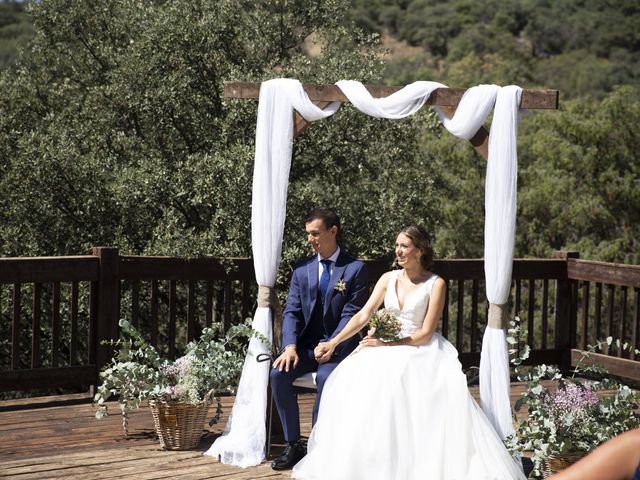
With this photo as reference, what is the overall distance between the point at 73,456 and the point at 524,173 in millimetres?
11420

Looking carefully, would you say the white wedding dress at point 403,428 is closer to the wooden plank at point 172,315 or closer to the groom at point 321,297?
the groom at point 321,297

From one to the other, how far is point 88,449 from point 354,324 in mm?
1580

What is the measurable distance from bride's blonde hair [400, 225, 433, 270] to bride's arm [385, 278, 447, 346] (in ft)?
0.37

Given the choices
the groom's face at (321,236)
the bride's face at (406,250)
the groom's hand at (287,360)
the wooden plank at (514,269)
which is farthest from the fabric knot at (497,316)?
the wooden plank at (514,269)

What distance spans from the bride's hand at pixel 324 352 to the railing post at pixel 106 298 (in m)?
1.94

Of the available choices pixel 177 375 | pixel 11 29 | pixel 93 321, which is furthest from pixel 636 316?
pixel 11 29

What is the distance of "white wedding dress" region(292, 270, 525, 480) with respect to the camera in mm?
4629

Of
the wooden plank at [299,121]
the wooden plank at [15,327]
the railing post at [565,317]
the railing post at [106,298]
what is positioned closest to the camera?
the wooden plank at [299,121]

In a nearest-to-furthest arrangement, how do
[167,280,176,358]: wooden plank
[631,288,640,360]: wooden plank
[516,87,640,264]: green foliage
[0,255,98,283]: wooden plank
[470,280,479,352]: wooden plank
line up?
1. [0,255,98,283]: wooden plank
2. [167,280,176,358]: wooden plank
3. [470,280,479,352]: wooden plank
4. [631,288,640,360]: wooden plank
5. [516,87,640,264]: green foliage

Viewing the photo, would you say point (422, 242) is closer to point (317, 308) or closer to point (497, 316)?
point (497, 316)

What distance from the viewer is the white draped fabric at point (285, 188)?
5152 millimetres

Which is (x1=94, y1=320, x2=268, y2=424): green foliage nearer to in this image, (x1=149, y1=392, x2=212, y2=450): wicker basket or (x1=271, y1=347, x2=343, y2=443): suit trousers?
(x1=149, y1=392, x2=212, y2=450): wicker basket

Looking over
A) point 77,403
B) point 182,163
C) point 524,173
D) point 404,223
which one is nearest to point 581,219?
point 524,173

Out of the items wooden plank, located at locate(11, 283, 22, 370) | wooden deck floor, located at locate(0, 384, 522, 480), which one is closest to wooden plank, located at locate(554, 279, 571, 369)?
wooden deck floor, located at locate(0, 384, 522, 480)
